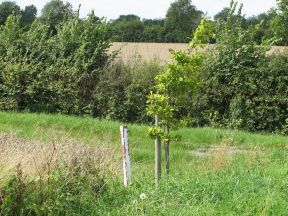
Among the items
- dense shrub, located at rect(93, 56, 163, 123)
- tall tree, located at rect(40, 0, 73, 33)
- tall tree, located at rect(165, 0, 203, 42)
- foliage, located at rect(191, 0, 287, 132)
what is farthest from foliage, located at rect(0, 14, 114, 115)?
tall tree, located at rect(165, 0, 203, 42)

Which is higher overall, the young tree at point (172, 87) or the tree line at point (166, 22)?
the tree line at point (166, 22)

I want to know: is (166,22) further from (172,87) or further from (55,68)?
(172,87)

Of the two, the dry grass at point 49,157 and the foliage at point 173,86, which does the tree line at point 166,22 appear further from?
the dry grass at point 49,157

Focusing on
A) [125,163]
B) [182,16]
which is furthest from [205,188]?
[182,16]

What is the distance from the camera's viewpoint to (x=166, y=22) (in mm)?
75812

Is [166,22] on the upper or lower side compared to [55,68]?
upper

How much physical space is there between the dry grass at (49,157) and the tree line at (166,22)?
8.41 m

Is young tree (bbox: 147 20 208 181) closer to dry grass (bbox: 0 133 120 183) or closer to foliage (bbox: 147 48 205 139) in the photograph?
foliage (bbox: 147 48 205 139)

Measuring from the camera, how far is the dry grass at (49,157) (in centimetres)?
669

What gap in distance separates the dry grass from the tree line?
841cm

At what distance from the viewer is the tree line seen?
820 inches

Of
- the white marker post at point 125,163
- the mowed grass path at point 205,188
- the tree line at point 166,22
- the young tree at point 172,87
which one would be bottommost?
the mowed grass path at point 205,188

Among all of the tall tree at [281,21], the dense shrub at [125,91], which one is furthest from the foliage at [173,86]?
the tall tree at [281,21]

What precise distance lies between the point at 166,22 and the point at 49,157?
7022 centimetres
